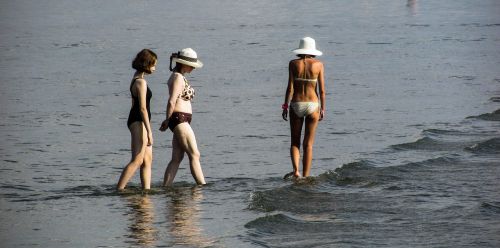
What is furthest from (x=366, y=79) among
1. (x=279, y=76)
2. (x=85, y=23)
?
(x=85, y=23)

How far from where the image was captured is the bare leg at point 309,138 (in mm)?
14422

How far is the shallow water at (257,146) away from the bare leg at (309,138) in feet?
0.64

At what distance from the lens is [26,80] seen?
26547mm

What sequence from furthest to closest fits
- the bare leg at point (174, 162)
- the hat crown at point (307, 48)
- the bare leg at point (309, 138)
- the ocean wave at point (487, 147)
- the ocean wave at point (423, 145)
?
the ocean wave at point (423, 145) < the ocean wave at point (487, 147) < the bare leg at point (309, 138) < the hat crown at point (307, 48) < the bare leg at point (174, 162)

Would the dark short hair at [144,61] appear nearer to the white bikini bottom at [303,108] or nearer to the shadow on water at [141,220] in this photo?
the shadow on water at [141,220]

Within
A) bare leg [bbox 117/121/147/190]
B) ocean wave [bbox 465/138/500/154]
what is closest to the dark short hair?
bare leg [bbox 117/121/147/190]

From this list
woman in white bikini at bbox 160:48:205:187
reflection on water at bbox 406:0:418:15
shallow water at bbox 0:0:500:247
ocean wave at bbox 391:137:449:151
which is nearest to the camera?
shallow water at bbox 0:0:500:247

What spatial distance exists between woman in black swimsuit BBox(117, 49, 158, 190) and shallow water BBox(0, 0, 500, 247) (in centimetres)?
51

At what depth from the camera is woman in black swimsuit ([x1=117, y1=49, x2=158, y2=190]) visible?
1277 centimetres

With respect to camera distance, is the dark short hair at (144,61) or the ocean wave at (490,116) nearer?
the dark short hair at (144,61)

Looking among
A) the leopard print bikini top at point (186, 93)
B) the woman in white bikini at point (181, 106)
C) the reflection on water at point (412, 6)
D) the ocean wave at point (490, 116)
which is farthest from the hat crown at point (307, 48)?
the reflection on water at point (412, 6)

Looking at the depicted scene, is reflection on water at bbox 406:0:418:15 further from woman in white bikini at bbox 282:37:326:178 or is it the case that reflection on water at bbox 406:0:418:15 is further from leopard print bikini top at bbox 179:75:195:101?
leopard print bikini top at bbox 179:75:195:101

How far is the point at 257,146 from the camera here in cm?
1759

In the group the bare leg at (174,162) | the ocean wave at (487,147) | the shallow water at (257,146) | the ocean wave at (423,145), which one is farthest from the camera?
the ocean wave at (423,145)
